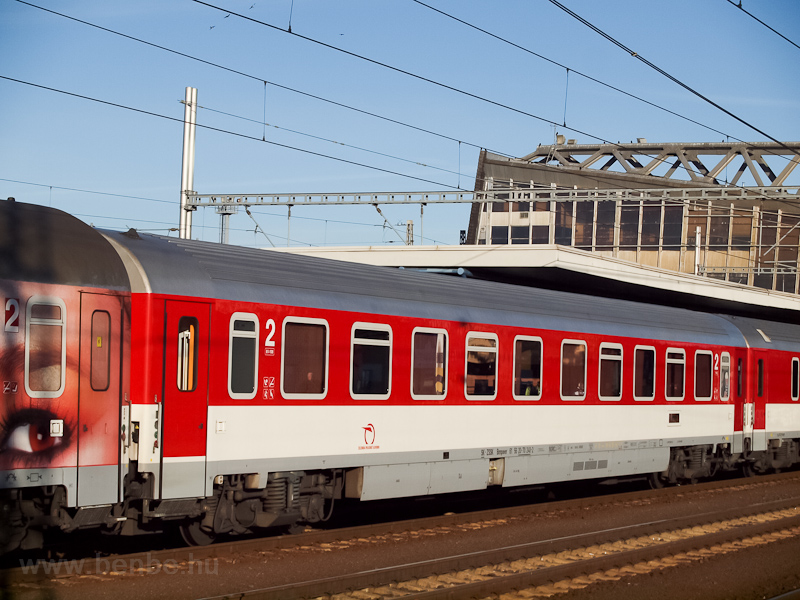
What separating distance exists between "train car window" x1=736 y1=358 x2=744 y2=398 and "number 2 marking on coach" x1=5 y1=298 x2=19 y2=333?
17.1m

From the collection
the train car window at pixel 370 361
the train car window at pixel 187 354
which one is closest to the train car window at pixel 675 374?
the train car window at pixel 370 361

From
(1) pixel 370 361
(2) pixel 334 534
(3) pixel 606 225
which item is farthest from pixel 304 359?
(3) pixel 606 225

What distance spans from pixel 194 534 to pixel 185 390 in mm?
1949

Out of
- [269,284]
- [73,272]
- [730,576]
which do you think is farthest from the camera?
[269,284]

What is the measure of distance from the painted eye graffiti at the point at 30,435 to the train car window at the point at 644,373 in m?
11.9

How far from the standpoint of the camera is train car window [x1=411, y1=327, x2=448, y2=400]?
1384 cm

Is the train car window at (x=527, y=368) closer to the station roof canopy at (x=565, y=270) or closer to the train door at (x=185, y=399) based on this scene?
the train door at (x=185, y=399)

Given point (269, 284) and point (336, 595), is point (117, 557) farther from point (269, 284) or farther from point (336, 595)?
point (269, 284)

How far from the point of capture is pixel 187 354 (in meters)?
10.8

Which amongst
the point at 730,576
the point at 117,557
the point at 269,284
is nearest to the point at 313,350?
the point at 269,284

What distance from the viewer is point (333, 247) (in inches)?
1261

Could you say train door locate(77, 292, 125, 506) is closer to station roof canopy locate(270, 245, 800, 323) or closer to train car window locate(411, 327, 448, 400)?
train car window locate(411, 327, 448, 400)

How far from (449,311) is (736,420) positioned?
34.4ft

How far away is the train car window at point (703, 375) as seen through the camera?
20312mm
